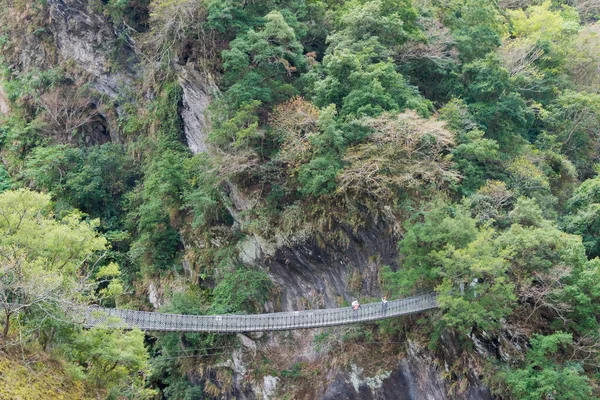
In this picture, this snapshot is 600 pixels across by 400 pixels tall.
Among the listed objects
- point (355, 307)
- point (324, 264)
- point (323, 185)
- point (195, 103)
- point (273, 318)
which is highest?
point (323, 185)

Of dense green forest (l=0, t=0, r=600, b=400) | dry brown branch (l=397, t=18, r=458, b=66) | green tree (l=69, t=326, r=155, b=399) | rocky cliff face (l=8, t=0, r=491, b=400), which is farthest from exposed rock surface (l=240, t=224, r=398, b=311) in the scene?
dry brown branch (l=397, t=18, r=458, b=66)

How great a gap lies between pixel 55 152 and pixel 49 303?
15.7m

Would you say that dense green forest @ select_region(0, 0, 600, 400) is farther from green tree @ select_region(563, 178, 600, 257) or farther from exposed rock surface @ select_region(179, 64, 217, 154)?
exposed rock surface @ select_region(179, 64, 217, 154)

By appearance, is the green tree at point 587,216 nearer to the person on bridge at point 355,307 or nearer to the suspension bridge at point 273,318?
the suspension bridge at point 273,318

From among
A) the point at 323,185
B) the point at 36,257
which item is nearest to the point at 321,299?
the point at 323,185

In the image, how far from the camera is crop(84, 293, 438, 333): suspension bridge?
59.4 feet

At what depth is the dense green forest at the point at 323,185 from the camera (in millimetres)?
16047

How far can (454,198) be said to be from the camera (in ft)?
67.1

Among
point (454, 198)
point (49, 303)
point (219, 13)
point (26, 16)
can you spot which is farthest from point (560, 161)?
point (26, 16)

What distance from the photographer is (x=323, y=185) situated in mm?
20047

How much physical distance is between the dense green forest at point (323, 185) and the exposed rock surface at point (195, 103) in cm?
34

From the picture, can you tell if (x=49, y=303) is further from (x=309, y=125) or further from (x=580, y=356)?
(x=580, y=356)

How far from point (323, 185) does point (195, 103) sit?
24.8 ft

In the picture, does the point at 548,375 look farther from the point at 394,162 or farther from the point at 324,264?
the point at 324,264
